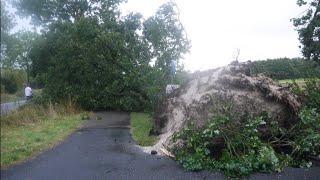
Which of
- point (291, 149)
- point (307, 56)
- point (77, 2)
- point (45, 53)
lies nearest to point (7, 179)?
point (291, 149)

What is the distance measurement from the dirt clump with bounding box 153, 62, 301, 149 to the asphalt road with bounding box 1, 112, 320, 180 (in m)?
1.24

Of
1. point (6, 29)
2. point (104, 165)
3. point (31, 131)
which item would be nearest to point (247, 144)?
point (104, 165)

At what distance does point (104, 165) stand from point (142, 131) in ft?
18.6

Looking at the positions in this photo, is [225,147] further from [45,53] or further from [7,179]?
[45,53]

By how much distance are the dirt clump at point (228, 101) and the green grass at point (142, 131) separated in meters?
0.46

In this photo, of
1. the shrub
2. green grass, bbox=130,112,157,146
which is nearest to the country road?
green grass, bbox=130,112,157,146

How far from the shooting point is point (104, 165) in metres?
10.4

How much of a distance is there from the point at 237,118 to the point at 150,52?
14.3 metres

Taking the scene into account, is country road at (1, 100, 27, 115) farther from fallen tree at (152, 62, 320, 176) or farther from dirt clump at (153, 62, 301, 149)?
fallen tree at (152, 62, 320, 176)

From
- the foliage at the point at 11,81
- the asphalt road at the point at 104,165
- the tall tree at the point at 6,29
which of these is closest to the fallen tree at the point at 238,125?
the asphalt road at the point at 104,165

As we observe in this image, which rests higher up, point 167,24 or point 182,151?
point 167,24

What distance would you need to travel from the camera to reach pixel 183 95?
578 inches

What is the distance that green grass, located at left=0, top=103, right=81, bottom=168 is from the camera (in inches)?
457

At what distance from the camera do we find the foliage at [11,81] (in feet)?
173
